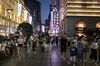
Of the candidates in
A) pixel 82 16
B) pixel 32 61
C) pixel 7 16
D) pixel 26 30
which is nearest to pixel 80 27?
pixel 82 16

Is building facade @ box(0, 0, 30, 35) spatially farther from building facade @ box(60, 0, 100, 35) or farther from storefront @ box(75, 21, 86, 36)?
storefront @ box(75, 21, 86, 36)

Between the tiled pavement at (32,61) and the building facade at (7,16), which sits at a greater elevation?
the building facade at (7,16)

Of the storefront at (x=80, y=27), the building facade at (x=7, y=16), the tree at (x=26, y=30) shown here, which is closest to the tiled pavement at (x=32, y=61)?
the tree at (x=26, y=30)

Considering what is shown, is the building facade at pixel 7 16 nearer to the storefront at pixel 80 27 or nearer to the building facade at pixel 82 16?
the building facade at pixel 82 16

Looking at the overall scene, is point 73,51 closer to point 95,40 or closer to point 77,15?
point 95,40

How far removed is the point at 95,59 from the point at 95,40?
1.82 metres

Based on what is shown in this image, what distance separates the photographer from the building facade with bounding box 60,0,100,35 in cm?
11931

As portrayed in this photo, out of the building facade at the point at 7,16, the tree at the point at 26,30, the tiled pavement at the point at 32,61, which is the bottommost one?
the tiled pavement at the point at 32,61

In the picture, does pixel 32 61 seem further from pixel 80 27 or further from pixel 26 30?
pixel 80 27

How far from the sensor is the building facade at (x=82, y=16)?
119312 millimetres

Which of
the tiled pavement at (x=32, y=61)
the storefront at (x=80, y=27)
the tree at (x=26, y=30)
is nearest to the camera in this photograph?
the tiled pavement at (x=32, y=61)

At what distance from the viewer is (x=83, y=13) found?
4838 inches

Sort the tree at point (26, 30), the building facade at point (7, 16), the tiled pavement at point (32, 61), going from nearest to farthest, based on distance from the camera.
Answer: the tiled pavement at point (32, 61)
the tree at point (26, 30)
the building facade at point (7, 16)

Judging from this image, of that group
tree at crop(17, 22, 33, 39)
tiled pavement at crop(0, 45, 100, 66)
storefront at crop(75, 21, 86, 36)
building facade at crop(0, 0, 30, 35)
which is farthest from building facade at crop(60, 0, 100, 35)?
tiled pavement at crop(0, 45, 100, 66)
